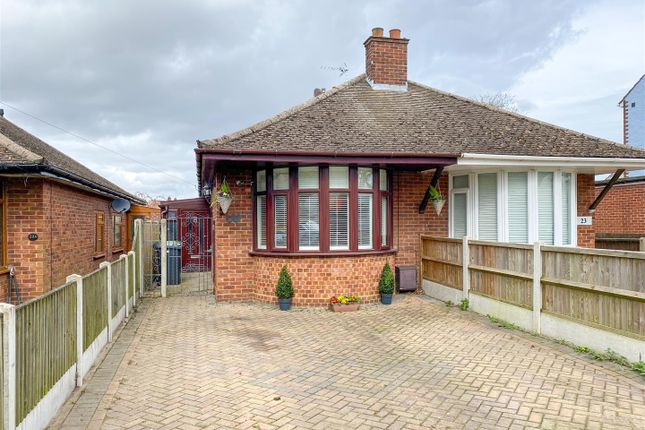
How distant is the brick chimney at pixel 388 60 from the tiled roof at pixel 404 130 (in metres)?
0.31

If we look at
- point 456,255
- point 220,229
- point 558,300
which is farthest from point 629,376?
point 220,229

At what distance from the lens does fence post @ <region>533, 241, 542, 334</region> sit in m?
6.73

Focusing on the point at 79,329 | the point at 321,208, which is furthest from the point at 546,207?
the point at 79,329

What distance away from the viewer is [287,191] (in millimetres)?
9320

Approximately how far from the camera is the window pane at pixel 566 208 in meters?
10.1

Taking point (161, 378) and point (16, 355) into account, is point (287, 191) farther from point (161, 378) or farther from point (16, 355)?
point (16, 355)

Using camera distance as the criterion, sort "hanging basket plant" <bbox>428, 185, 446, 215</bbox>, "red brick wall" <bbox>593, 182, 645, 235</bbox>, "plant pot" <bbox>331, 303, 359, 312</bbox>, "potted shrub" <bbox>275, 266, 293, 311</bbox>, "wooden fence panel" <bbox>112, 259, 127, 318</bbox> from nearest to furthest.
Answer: "wooden fence panel" <bbox>112, 259, 127, 318</bbox>
"plant pot" <bbox>331, 303, 359, 312</bbox>
"potted shrub" <bbox>275, 266, 293, 311</bbox>
"hanging basket plant" <bbox>428, 185, 446, 215</bbox>
"red brick wall" <bbox>593, 182, 645, 235</bbox>

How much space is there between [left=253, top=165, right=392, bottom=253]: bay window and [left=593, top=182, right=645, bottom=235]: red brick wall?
33.8 ft

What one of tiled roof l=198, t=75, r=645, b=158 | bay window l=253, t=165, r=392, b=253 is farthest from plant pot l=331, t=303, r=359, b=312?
tiled roof l=198, t=75, r=645, b=158

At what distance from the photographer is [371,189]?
959cm

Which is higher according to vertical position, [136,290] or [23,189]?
[23,189]

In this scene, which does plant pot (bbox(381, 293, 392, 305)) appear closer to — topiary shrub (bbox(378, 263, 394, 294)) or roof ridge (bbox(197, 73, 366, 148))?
topiary shrub (bbox(378, 263, 394, 294))

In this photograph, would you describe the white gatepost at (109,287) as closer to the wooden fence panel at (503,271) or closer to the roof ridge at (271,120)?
the roof ridge at (271,120)

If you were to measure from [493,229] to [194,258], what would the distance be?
11.4 meters
